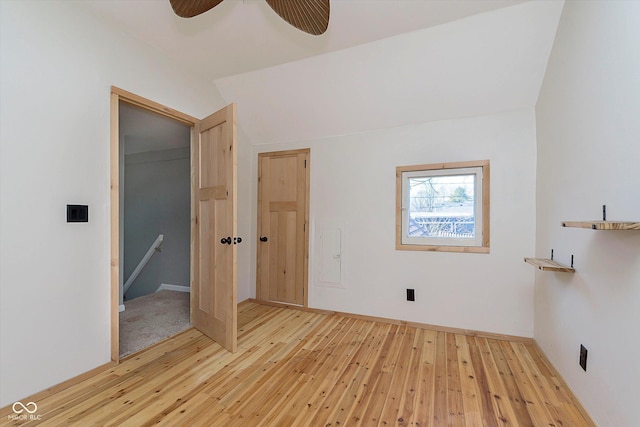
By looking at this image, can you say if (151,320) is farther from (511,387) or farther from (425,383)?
(511,387)

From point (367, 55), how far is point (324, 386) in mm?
2728

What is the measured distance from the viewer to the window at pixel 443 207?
9.09ft

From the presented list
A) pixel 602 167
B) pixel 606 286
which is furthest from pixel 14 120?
pixel 606 286

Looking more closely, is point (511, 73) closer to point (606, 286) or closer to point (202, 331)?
point (606, 286)

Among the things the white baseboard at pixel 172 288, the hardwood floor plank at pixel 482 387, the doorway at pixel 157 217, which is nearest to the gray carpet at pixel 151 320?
the doorway at pixel 157 217

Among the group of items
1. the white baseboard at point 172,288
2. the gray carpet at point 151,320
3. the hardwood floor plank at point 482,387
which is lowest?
the white baseboard at point 172,288

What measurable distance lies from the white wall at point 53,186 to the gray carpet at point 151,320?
46cm

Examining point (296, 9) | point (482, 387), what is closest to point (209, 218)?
point (296, 9)

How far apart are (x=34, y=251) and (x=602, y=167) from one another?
11.0 feet

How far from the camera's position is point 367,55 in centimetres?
251

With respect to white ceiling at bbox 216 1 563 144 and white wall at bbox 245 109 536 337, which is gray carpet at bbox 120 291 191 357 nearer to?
white wall at bbox 245 109 536 337

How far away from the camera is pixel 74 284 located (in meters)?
1.93

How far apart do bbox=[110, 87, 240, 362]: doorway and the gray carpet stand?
23 centimetres

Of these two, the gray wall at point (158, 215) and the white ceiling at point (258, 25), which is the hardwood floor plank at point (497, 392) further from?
the gray wall at point (158, 215)
